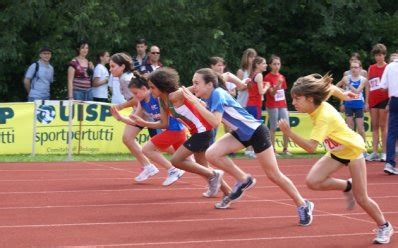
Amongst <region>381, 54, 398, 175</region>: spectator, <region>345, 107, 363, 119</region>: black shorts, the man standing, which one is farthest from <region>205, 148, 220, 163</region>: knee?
<region>345, 107, 363, 119</region>: black shorts

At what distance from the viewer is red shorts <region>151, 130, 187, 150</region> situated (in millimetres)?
13359

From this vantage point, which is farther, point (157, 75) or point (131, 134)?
point (131, 134)

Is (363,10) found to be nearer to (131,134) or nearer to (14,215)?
(131,134)

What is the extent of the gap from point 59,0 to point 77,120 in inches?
214

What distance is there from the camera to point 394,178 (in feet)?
50.4

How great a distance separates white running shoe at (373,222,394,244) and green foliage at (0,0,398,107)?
15091mm

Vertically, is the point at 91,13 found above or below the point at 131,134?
above

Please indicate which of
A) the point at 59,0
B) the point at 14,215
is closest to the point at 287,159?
the point at 59,0

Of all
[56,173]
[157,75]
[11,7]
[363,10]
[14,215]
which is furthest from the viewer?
[363,10]

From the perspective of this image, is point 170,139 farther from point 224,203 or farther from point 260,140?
point 260,140

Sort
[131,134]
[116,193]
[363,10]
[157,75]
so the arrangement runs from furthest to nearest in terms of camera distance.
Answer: [363,10] → [131,134] → [116,193] → [157,75]

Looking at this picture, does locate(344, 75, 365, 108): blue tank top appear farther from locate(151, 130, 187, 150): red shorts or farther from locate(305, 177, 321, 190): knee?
locate(305, 177, 321, 190): knee

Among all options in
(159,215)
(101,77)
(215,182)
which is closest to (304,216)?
(159,215)

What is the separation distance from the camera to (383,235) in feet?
29.7
